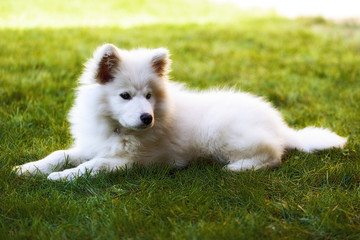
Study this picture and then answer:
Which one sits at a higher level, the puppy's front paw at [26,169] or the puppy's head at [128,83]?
the puppy's head at [128,83]

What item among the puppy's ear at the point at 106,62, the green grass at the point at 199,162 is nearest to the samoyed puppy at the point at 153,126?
the puppy's ear at the point at 106,62

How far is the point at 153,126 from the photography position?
3.37 metres

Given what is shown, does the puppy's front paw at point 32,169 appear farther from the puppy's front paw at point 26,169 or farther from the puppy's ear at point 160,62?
→ the puppy's ear at point 160,62

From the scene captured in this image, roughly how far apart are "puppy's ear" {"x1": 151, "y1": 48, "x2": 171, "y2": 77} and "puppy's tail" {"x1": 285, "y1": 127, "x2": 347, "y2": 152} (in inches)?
50.8

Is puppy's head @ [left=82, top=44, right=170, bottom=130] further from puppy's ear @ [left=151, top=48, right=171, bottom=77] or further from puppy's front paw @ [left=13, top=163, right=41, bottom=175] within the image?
puppy's front paw @ [left=13, top=163, right=41, bottom=175]

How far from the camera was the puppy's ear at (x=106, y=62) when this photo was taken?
3.12 meters

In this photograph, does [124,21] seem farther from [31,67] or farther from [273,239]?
[273,239]

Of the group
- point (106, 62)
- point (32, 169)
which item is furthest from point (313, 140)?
point (32, 169)

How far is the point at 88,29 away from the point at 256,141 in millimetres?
5648

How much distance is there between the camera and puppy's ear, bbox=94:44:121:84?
10.2 ft

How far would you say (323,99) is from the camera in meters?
5.33

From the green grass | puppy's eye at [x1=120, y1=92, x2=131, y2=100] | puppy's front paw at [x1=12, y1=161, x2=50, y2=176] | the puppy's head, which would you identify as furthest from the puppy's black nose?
Result: puppy's front paw at [x1=12, y1=161, x2=50, y2=176]

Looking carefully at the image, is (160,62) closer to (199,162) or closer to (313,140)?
(199,162)

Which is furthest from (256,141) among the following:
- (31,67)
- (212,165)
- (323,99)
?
(31,67)
